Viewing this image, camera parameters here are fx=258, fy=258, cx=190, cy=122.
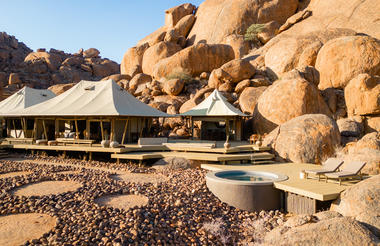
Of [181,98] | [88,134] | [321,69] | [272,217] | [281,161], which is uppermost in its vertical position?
[321,69]

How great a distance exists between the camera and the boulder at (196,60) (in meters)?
27.1

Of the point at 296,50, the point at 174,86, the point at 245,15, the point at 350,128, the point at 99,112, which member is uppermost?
the point at 245,15

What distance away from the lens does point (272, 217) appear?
23.0 ft

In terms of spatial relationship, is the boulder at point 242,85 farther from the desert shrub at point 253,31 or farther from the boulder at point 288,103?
the desert shrub at point 253,31

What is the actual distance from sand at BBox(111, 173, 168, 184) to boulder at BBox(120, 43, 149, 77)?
26.8 m

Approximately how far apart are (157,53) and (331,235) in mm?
30171

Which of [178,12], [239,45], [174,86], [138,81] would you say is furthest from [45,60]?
[239,45]

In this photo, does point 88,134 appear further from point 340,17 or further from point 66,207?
point 340,17

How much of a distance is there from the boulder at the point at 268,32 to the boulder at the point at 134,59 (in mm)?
15712

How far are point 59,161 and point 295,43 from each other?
20.4 metres

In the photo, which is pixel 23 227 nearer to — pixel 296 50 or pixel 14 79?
pixel 296 50

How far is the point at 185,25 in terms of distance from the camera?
3762 centimetres

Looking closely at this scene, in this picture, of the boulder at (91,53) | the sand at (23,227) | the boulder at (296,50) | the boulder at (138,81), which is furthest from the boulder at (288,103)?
the boulder at (91,53)

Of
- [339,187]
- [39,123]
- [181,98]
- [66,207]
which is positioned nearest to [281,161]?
[339,187]
